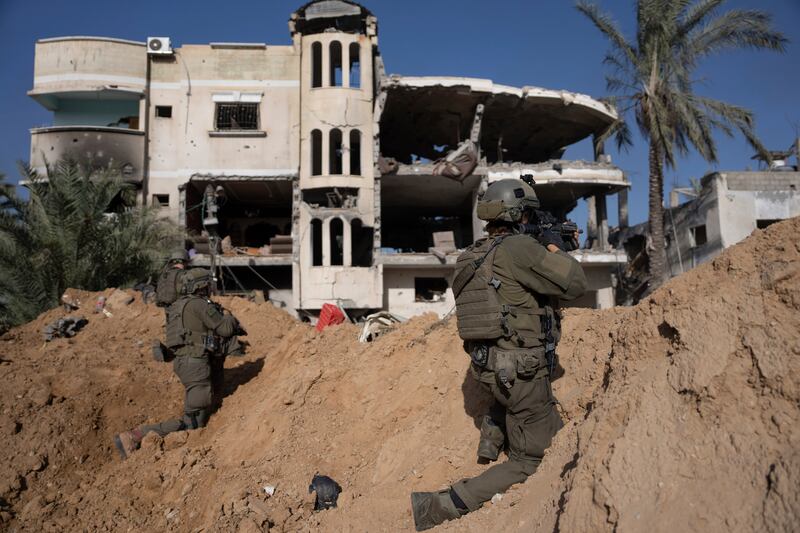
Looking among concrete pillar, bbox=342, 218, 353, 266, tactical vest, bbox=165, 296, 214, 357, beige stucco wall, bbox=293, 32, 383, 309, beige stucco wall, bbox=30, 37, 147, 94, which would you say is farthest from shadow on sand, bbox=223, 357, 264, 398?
beige stucco wall, bbox=30, 37, 147, 94

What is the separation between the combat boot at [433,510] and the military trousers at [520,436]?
0.08m

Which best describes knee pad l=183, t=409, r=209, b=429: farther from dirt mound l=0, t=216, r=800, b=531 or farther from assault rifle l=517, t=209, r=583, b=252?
assault rifle l=517, t=209, r=583, b=252

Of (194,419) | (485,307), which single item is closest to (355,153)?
(194,419)

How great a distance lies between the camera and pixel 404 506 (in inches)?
142

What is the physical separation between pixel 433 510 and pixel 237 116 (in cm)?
1902

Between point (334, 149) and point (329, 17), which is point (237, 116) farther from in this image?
point (329, 17)

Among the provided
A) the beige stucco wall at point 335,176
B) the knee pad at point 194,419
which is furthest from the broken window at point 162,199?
the knee pad at point 194,419

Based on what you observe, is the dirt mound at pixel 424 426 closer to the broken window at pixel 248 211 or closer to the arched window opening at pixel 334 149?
the broken window at pixel 248 211

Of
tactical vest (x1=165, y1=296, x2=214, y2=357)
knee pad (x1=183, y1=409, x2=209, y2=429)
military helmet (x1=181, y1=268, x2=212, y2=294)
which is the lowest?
knee pad (x1=183, y1=409, x2=209, y2=429)

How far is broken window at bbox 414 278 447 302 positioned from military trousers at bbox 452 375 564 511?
16.1 metres

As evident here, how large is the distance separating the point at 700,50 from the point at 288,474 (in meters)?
16.7

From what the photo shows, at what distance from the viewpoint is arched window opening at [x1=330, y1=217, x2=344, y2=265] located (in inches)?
760

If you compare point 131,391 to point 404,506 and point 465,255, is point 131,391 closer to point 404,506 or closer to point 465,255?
point 404,506

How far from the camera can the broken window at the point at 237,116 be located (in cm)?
1953
